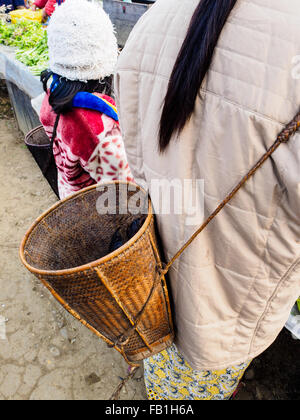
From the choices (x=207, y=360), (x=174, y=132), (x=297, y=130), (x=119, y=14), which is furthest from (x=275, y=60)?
(x=119, y=14)

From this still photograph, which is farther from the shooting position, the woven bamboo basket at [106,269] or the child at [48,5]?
the child at [48,5]

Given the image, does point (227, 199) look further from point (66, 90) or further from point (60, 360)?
point (60, 360)

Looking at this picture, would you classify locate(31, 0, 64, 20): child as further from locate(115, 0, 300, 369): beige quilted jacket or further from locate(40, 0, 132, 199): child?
locate(115, 0, 300, 369): beige quilted jacket

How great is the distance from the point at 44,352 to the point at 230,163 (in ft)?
7.75

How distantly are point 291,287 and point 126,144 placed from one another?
74cm

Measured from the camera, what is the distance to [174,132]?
2.58 feet

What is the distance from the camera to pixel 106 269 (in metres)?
0.79

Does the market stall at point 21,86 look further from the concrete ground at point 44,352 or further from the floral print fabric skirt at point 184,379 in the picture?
the floral print fabric skirt at point 184,379

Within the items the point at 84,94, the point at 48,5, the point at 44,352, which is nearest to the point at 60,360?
the point at 44,352

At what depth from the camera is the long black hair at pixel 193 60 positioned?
2.13ft

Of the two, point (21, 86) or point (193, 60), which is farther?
point (21, 86)

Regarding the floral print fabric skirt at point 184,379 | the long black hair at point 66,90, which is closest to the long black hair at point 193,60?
the long black hair at point 66,90

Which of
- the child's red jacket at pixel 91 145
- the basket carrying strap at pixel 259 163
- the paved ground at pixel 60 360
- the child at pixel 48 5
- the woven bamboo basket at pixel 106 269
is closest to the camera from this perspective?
the basket carrying strap at pixel 259 163

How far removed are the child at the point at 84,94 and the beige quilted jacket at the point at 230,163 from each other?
604 mm
